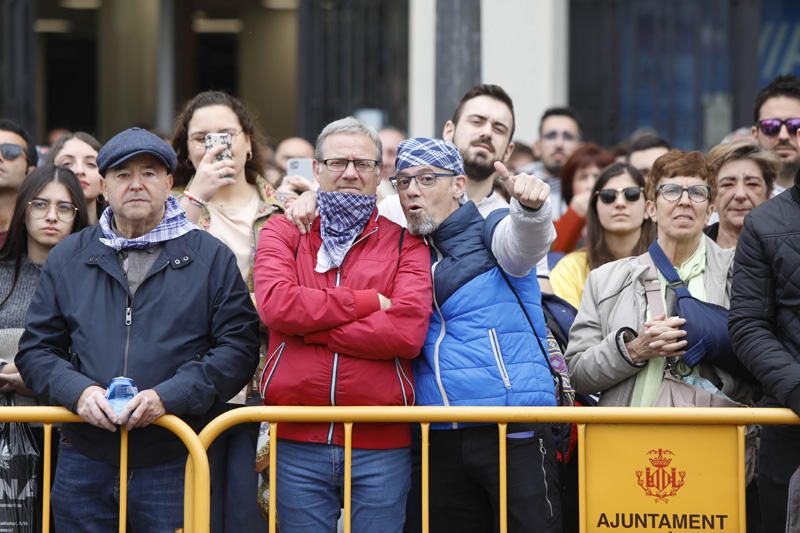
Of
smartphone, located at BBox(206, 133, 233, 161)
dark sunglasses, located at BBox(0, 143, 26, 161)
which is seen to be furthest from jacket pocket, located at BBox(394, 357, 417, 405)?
dark sunglasses, located at BBox(0, 143, 26, 161)

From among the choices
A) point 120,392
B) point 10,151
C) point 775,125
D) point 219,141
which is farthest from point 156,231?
point 775,125

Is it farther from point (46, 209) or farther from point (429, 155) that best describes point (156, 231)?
point (429, 155)

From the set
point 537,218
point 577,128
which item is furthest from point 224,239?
point 577,128

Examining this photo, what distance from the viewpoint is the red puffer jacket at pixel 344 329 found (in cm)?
475

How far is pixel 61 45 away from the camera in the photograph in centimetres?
1972

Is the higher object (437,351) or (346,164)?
(346,164)

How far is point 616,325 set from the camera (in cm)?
536

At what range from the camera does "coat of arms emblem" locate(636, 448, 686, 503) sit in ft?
16.0

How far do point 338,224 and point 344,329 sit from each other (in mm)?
448

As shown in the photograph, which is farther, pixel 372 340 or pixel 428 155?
pixel 428 155

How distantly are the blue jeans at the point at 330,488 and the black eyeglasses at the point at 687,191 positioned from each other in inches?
66.0

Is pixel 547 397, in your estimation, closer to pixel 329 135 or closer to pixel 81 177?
pixel 329 135

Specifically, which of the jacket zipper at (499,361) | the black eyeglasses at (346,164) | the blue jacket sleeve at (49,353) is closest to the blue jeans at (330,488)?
the jacket zipper at (499,361)

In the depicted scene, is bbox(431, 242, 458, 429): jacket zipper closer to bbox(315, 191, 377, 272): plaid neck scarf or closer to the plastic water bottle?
bbox(315, 191, 377, 272): plaid neck scarf
